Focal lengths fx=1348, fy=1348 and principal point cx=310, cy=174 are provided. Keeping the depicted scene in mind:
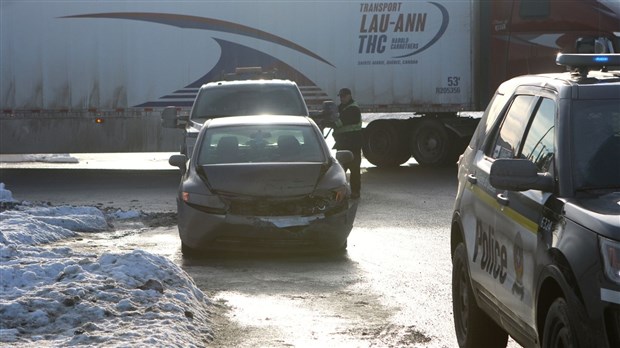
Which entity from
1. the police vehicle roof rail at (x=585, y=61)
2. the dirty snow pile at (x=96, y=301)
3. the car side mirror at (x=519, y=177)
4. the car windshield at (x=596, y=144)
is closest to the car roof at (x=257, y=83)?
the dirty snow pile at (x=96, y=301)

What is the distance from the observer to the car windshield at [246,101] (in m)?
19.1

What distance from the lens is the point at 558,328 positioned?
588 cm

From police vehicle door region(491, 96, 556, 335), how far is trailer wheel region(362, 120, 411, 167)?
732 inches

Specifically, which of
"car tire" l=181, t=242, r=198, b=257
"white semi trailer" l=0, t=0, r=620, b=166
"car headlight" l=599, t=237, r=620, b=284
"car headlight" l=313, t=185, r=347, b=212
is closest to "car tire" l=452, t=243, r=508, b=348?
"car headlight" l=599, t=237, r=620, b=284

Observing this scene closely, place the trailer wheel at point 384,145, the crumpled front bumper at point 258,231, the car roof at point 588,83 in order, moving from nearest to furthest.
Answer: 1. the car roof at point 588,83
2. the crumpled front bumper at point 258,231
3. the trailer wheel at point 384,145

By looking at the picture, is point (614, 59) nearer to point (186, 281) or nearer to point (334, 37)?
point (186, 281)

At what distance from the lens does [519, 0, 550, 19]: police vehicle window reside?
25.4 metres

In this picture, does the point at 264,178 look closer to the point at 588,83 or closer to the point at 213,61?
the point at 588,83

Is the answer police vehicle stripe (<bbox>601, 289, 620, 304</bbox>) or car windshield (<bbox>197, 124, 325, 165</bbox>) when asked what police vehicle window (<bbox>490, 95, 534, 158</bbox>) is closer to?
police vehicle stripe (<bbox>601, 289, 620, 304</bbox>)

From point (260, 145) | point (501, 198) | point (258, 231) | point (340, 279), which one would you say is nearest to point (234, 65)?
point (260, 145)

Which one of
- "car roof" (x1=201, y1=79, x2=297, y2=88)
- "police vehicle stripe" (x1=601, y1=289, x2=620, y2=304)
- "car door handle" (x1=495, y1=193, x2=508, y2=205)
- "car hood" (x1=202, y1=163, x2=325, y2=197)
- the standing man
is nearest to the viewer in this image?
"police vehicle stripe" (x1=601, y1=289, x2=620, y2=304)

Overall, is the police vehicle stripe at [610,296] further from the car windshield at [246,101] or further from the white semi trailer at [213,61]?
the white semi trailer at [213,61]

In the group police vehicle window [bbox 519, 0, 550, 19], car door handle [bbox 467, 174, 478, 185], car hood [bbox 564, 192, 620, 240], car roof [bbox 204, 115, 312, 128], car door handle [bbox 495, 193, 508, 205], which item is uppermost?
police vehicle window [bbox 519, 0, 550, 19]

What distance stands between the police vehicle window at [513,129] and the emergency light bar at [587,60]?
492mm
